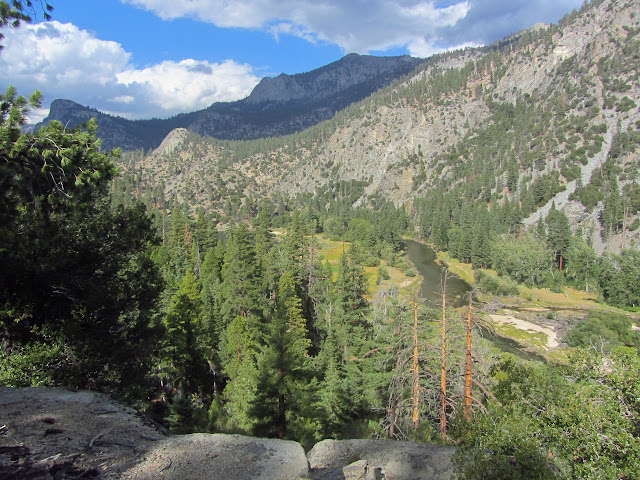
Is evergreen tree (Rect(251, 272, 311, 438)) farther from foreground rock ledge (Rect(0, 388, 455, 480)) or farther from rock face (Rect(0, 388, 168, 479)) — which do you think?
rock face (Rect(0, 388, 168, 479))

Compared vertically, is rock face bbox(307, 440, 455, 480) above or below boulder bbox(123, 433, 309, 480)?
below

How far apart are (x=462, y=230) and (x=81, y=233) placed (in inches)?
3982

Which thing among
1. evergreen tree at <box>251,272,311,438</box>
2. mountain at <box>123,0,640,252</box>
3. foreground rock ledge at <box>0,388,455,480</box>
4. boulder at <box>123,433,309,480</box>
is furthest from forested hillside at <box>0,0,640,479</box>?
boulder at <box>123,433,309,480</box>

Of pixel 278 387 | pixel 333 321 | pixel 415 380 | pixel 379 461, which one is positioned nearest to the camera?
pixel 379 461

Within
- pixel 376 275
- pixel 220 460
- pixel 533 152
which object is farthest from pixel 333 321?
pixel 533 152

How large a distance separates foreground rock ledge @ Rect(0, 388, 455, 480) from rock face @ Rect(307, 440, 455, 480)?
0.07 feet

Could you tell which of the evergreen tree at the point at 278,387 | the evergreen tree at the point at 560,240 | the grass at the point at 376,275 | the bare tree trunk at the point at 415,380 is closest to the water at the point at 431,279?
the grass at the point at 376,275

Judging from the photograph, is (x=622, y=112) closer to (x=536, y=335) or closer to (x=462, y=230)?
(x=462, y=230)

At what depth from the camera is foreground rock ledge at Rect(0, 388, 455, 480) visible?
20.8 ft

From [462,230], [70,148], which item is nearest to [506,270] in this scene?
[462,230]

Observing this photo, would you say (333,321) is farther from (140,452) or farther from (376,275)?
(376,275)

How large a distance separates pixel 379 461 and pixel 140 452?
17.2ft

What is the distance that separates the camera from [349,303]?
2812cm

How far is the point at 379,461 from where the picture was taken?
8531 millimetres
